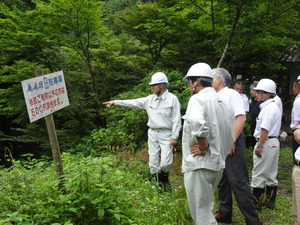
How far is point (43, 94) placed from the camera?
294 centimetres

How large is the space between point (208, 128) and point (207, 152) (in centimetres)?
32

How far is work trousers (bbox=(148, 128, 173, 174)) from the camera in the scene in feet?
15.2

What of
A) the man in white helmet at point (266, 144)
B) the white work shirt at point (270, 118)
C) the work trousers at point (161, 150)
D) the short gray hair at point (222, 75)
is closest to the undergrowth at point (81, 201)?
the man in white helmet at point (266, 144)

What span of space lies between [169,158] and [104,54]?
7.15 m

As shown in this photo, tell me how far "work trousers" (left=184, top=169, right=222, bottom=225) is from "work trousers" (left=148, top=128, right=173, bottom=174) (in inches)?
68.1

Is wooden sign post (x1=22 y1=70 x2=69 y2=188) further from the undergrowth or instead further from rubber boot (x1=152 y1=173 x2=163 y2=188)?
rubber boot (x1=152 y1=173 x2=163 y2=188)

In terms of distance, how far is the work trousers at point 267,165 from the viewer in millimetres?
4199

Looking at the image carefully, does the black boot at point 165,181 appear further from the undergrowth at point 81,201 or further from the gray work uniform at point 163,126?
the undergrowth at point 81,201

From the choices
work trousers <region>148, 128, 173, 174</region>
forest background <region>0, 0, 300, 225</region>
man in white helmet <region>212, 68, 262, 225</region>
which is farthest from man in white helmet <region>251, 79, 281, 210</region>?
work trousers <region>148, 128, 173, 174</region>

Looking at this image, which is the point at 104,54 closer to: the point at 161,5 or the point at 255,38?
the point at 161,5

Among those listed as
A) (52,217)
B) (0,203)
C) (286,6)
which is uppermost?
(286,6)

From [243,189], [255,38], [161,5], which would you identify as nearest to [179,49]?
[161,5]

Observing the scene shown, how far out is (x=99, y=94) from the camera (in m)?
11.0

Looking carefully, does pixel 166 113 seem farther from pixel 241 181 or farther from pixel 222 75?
pixel 241 181
